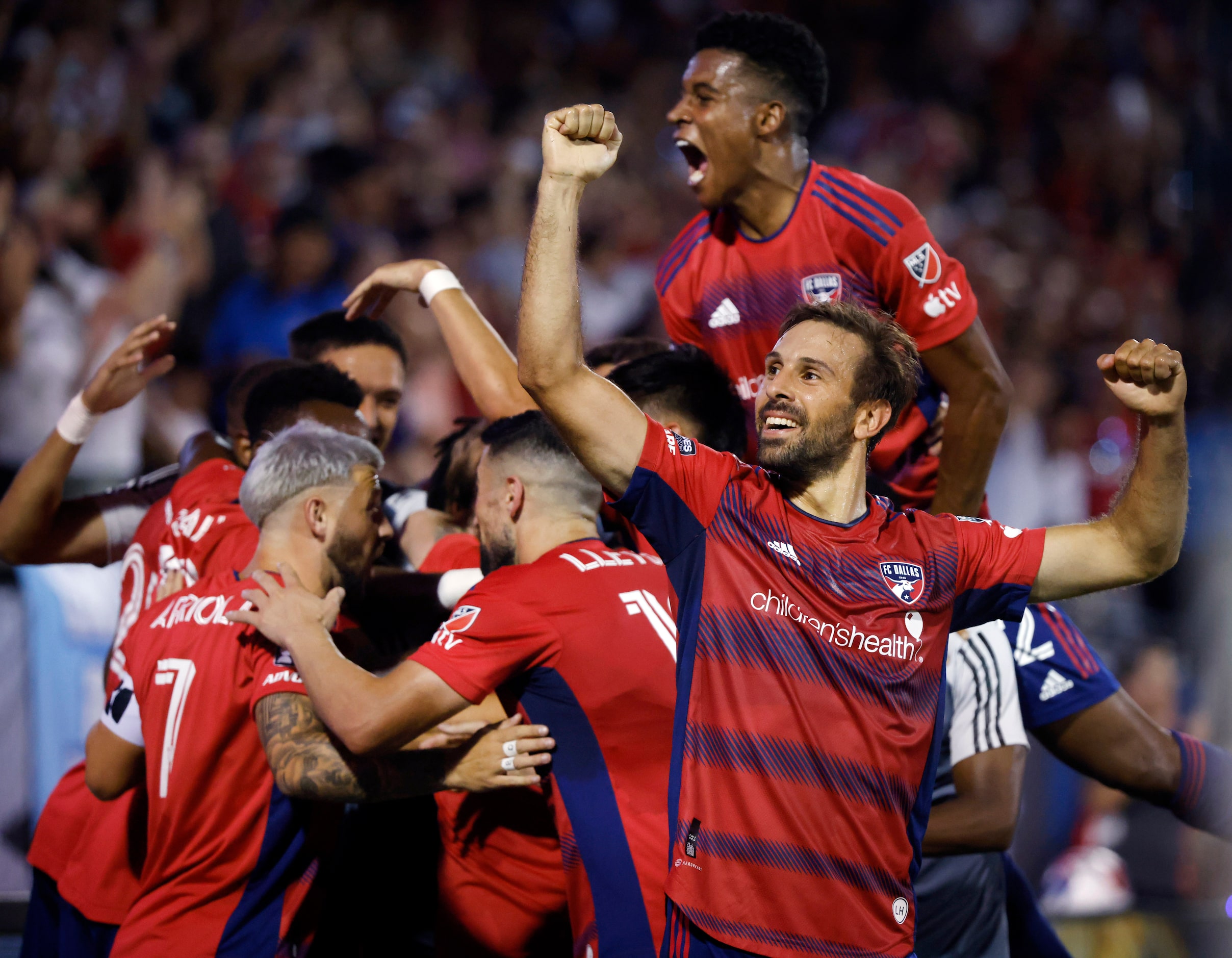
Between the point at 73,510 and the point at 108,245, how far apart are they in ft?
11.1

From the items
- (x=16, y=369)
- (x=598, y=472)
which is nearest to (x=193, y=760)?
(x=598, y=472)

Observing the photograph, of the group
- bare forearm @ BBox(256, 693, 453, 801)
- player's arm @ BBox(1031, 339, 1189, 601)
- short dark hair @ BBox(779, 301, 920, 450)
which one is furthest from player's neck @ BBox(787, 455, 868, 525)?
bare forearm @ BBox(256, 693, 453, 801)

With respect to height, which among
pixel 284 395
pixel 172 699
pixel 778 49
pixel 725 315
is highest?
pixel 778 49

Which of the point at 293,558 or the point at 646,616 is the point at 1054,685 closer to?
the point at 646,616

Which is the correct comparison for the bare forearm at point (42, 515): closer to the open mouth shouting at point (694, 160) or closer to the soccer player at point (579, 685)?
the soccer player at point (579, 685)

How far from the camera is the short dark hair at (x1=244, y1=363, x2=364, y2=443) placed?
160 inches

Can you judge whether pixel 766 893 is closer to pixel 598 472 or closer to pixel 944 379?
pixel 598 472

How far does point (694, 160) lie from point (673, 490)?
1.76 meters

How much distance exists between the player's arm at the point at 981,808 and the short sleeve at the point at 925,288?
4.26 ft

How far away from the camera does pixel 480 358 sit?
3967mm

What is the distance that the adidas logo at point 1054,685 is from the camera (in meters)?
4.14

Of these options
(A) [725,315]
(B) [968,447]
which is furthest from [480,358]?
(B) [968,447]

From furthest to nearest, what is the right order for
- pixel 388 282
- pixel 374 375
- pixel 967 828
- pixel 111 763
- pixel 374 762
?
pixel 374 375
pixel 388 282
pixel 967 828
pixel 111 763
pixel 374 762

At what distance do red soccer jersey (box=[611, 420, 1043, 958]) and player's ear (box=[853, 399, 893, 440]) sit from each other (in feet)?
0.77
